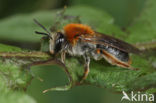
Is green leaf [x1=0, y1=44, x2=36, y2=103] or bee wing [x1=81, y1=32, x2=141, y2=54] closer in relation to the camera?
green leaf [x1=0, y1=44, x2=36, y2=103]

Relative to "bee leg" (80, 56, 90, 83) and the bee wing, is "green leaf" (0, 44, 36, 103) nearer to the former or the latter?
"bee leg" (80, 56, 90, 83)

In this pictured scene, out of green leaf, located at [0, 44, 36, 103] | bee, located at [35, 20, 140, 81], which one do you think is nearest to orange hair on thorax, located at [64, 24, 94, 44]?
bee, located at [35, 20, 140, 81]

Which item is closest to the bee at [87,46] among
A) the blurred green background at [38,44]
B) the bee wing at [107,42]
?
the bee wing at [107,42]

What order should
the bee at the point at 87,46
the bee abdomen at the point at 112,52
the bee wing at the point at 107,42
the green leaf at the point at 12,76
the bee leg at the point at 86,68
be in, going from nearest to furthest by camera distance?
the green leaf at the point at 12,76 < the bee leg at the point at 86,68 < the bee at the point at 87,46 < the bee wing at the point at 107,42 < the bee abdomen at the point at 112,52

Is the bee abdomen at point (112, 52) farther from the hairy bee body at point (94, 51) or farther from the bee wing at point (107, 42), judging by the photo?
the bee wing at point (107, 42)

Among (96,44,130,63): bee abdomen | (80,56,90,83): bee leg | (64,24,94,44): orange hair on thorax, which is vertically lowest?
(80,56,90,83): bee leg
